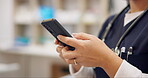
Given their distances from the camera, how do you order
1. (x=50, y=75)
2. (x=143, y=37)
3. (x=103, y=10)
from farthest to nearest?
(x=50, y=75) → (x=103, y=10) → (x=143, y=37)

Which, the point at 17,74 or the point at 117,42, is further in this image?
the point at 17,74

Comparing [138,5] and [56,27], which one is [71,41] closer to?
[56,27]

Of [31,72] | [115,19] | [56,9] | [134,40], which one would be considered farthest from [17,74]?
[134,40]

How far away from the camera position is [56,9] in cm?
274

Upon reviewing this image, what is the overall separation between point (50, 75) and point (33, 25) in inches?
28.0

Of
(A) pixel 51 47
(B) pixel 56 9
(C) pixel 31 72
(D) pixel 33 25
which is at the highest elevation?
(B) pixel 56 9

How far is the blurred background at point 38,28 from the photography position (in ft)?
8.08

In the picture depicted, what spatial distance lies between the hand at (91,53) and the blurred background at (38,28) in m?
1.54

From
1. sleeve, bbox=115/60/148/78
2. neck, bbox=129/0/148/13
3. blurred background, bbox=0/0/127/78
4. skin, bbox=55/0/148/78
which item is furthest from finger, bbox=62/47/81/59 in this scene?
blurred background, bbox=0/0/127/78

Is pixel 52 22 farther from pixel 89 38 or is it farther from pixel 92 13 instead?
pixel 92 13

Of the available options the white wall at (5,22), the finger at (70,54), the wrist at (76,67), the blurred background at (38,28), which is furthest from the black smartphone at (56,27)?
the white wall at (5,22)

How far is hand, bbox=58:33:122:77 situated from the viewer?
0.65 m

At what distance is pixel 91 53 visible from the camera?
0.65 meters

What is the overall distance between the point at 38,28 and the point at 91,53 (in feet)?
7.84
